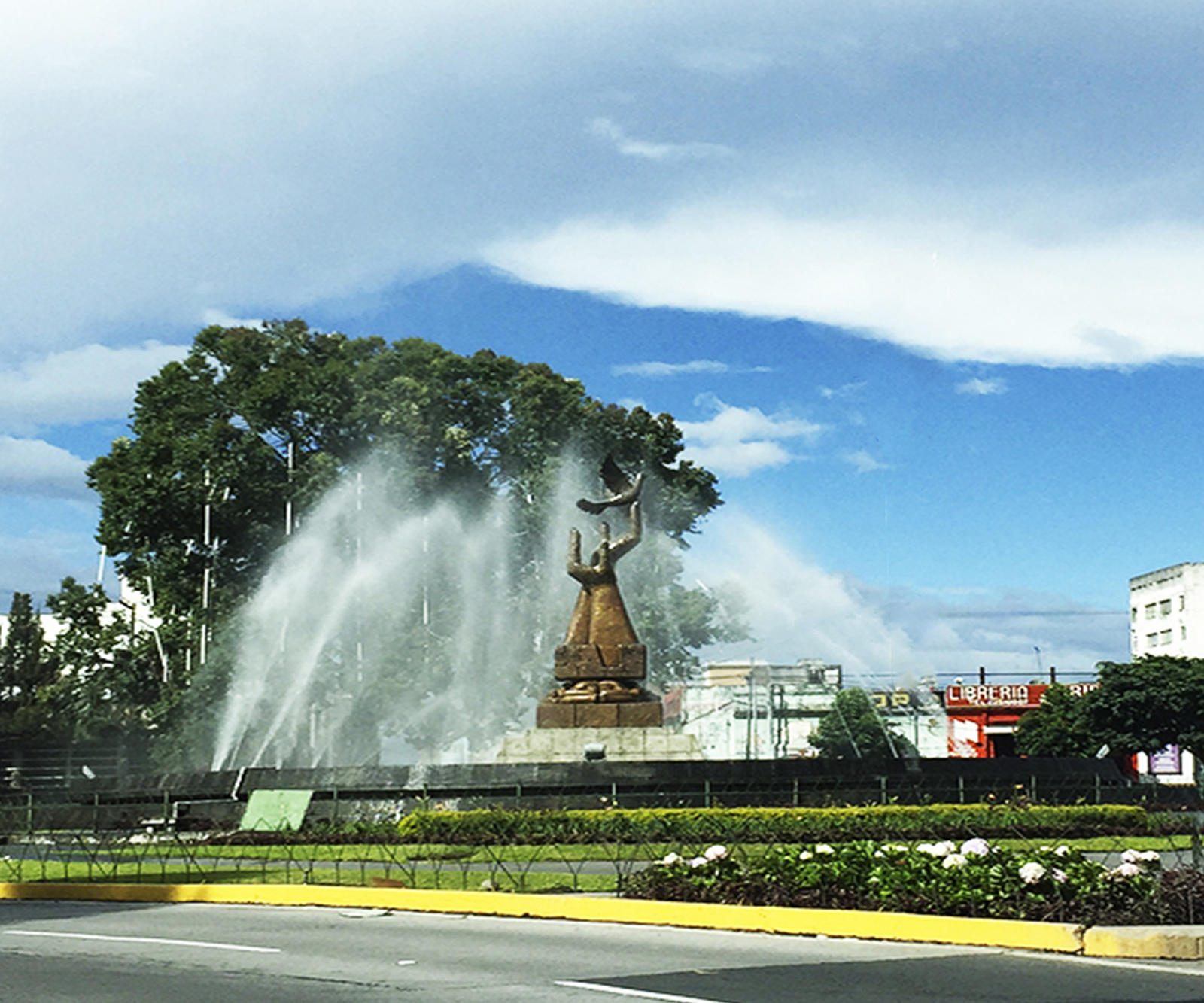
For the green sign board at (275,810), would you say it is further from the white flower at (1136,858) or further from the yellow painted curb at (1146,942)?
the yellow painted curb at (1146,942)

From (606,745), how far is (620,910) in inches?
660

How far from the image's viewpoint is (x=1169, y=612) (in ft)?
301

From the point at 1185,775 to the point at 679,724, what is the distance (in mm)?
39333

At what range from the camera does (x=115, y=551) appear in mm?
53719

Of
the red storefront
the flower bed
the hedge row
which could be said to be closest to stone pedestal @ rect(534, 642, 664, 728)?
the hedge row

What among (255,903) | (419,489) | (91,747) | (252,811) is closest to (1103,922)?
(255,903)

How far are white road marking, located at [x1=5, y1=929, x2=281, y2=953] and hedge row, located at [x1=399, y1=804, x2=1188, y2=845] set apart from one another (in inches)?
400

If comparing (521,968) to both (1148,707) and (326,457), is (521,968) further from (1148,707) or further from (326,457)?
(1148,707)

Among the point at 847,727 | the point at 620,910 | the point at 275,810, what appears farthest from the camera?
the point at 847,727

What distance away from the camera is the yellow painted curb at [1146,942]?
36.7 feet

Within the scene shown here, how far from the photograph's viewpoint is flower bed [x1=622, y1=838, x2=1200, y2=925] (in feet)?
40.3

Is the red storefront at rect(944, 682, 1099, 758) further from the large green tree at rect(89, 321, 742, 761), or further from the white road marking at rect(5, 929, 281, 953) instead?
the white road marking at rect(5, 929, 281, 953)

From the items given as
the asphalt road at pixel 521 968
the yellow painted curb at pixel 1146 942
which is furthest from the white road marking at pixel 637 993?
the yellow painted curb at pixel 1146 942

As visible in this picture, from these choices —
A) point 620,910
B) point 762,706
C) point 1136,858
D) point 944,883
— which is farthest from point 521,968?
point 762,706
